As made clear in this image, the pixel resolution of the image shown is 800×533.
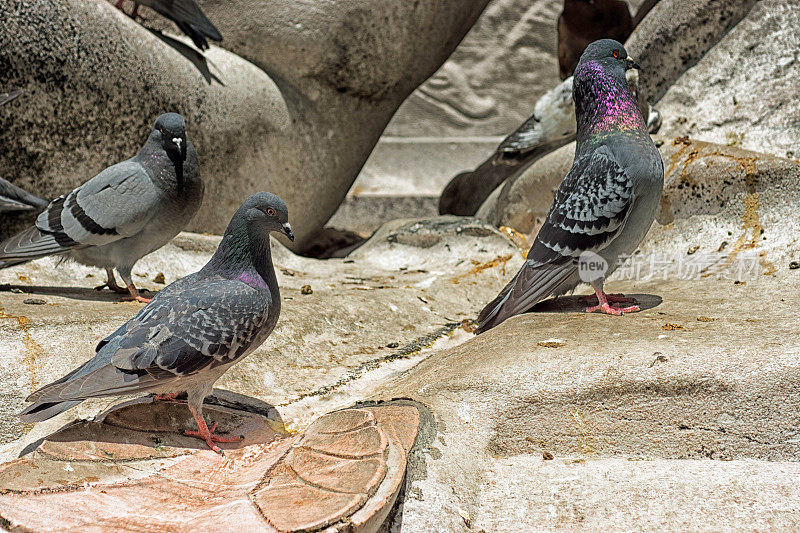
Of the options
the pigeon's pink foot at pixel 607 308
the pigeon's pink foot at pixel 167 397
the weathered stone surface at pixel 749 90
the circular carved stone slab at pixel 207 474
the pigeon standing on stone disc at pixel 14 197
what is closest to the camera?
the circular carved stone slab at pixel 207 474

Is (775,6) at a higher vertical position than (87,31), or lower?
higher

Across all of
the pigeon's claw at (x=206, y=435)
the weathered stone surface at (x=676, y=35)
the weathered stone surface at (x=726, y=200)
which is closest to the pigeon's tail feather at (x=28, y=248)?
the pigeon's claw at (x=206, y=435)

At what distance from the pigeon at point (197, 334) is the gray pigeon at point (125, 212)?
1178 mm

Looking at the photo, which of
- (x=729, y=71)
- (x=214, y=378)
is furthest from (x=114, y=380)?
(x=729, y=71)

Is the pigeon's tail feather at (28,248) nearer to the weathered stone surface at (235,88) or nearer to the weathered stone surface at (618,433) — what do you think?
the weathered stone surface at (235,88)

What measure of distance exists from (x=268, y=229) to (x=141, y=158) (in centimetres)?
157

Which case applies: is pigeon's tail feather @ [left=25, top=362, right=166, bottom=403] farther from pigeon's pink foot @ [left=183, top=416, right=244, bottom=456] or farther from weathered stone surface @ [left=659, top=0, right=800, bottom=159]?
weathered stone surface @ [left=659, top=0, right=800, bottom=159]

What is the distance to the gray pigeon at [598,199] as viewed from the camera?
12.1 ft

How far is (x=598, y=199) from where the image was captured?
3.67 meters

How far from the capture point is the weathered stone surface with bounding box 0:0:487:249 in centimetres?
492

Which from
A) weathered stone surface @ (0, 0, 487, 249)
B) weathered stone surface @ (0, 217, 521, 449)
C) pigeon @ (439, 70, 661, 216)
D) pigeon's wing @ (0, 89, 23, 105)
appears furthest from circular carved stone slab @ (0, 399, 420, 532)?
pigeon @ (439, 70, 661, 216)

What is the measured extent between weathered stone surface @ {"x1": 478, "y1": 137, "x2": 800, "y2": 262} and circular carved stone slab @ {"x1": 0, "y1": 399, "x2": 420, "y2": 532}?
2.69 metres

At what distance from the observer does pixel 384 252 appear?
606 centimetres

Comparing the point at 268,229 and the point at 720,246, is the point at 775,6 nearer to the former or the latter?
the point at 720,246
